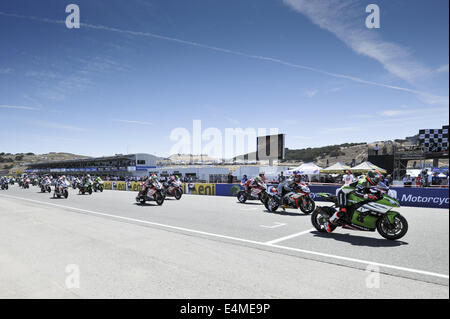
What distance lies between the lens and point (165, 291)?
3.81 meters

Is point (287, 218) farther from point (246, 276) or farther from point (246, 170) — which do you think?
point (246, 170)

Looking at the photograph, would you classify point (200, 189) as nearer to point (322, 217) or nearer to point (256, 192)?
point (256, 192)

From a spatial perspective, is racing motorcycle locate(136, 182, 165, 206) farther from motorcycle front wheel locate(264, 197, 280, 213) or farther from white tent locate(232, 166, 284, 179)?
white tent locate(232, 166, 284, 179)

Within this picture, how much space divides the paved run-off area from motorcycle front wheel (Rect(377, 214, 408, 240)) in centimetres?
20

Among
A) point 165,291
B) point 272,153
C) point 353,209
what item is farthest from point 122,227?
point 272,153

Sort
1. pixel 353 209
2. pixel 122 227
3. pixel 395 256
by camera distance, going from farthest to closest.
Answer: pixel 122 227, pixel 353 209, pixel 395 256

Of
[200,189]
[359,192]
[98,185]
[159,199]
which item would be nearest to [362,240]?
[359,192]

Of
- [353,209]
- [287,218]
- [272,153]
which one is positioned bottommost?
[287,218]

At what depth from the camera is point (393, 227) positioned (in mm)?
6586

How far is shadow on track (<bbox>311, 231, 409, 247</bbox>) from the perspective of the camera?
6.26 metres

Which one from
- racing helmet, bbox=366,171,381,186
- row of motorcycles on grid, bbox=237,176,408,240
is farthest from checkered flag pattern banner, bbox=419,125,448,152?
racing helmet, bbox=366,171,381,186

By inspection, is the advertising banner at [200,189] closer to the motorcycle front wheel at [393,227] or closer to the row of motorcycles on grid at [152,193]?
the row of motorcycles on grid at [152,193]
